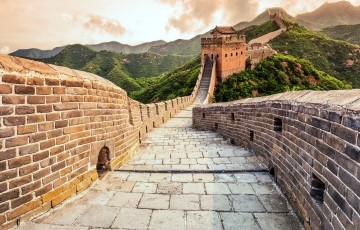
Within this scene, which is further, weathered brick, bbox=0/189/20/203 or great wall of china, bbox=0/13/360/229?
weathered brick, bbox=0/189/20/203

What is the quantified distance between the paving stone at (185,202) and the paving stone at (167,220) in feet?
0.41

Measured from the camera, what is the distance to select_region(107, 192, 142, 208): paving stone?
307 centimetres

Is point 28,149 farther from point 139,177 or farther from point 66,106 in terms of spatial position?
point 139,177

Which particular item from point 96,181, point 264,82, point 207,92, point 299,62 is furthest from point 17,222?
point 299,62

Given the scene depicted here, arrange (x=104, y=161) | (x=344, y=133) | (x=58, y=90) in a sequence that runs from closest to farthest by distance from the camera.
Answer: (x=344, y=133) → (x=58, y=90) → (x=104, y=161)

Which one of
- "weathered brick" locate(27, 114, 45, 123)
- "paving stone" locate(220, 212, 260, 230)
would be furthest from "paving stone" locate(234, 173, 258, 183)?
"weathered brick" locate(27, 114, 45, 123)

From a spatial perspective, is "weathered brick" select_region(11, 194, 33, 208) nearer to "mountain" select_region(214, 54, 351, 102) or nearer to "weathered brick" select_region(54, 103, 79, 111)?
"weathered brick" select_region(54, 103, 79, 111)

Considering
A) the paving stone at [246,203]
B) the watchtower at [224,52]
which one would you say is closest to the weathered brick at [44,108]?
the paving stone at [246,203]

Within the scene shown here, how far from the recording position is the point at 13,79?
241cm

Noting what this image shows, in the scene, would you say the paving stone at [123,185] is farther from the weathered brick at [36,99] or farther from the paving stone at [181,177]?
the weathered brick at [36,99]

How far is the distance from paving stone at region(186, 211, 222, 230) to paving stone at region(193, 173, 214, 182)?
988 millimetres

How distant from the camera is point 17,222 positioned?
2449mm

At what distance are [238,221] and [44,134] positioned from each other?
2219mm

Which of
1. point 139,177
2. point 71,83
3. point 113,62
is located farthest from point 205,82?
point 113,62
